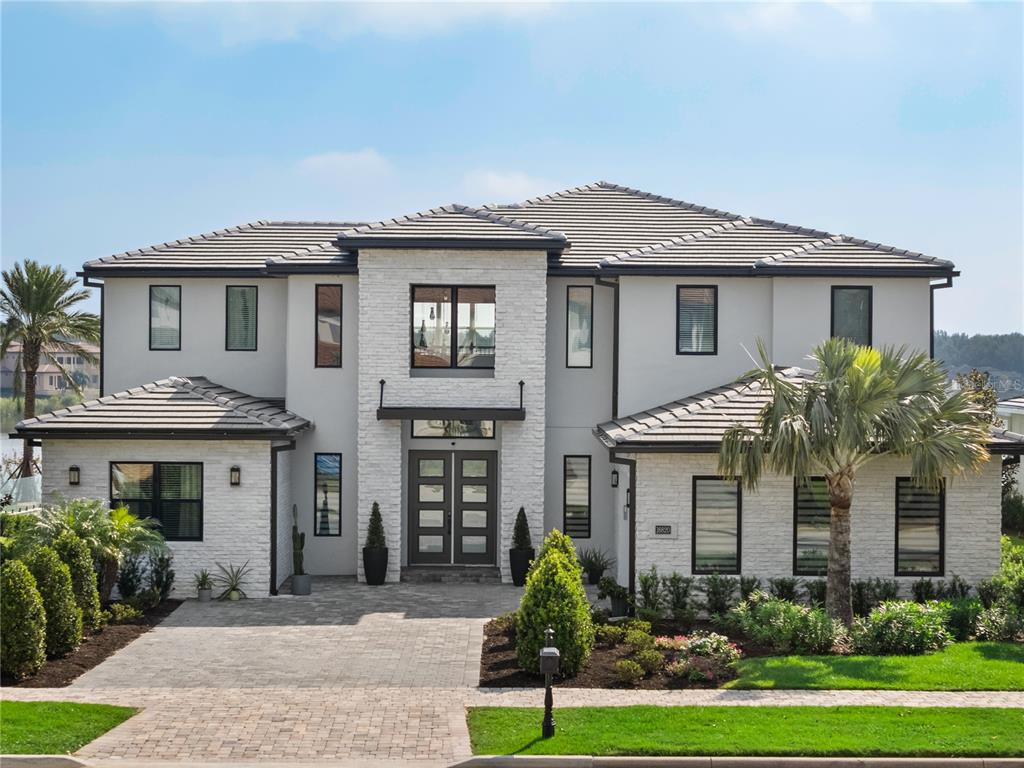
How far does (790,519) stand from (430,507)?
7628 millimetres

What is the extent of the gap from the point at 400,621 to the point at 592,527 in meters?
5.86

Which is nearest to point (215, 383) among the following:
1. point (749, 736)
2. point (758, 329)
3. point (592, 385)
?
point (592, 385)

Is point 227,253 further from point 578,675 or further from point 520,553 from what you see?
point 578,675

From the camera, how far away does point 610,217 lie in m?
25.9

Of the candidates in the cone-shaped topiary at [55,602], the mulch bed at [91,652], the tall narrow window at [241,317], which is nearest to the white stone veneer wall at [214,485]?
the mulch bed at [91,652]

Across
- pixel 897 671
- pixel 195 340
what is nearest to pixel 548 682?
pixel 897 671

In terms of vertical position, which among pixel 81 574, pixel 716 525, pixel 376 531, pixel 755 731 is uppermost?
pixel 716 525

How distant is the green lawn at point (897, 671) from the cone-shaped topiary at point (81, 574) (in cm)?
973

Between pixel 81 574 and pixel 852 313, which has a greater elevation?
pixel 852 313

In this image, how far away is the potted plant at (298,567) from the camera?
20484 mm

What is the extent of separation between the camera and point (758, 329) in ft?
74.0

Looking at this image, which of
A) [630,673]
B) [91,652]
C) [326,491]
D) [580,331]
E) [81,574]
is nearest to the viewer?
[630,673]

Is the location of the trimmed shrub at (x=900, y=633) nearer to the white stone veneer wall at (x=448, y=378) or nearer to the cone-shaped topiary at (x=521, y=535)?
the cone-shaped topiary at (x=521, y=535)

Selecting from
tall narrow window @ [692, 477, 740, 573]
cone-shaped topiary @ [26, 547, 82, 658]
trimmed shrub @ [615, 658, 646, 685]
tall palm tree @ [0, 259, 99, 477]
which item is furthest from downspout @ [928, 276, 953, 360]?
tall palm tree @ [0, 259, 99, 477]
